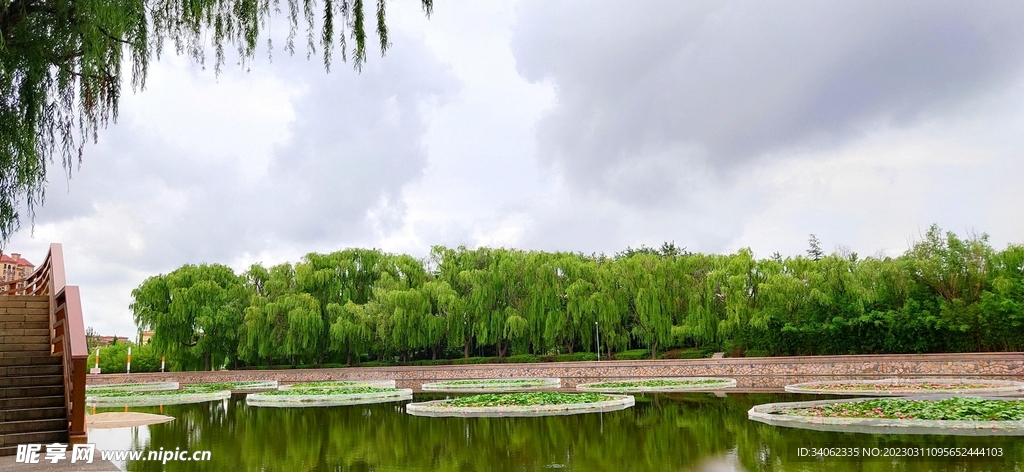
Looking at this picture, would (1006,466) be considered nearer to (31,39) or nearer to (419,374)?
(31,39)

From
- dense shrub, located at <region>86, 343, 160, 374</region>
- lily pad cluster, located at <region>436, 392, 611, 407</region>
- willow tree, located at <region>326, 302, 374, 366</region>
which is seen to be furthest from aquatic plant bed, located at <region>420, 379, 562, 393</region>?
dense shrub, located at <region>86, 343, 160, 374</region>

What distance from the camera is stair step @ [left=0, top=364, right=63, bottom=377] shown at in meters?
7.34

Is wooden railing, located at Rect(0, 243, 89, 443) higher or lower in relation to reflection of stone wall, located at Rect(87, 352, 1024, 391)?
higher

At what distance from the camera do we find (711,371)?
23.1 metres

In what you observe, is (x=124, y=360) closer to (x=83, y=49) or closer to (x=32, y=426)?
(x=32, y=426)

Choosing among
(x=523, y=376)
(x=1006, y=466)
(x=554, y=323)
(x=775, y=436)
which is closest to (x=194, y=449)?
(x=775, y=436)

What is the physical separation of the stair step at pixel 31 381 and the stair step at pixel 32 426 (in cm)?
63

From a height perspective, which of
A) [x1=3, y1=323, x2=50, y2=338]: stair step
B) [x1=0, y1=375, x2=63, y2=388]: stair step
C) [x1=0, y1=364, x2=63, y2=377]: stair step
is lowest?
[x1=0, y1=375, x2=63, y2=388]: stair step

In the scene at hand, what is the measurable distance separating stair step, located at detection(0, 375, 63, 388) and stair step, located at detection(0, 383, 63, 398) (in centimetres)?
11

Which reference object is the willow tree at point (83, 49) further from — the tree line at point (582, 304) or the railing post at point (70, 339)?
the tree line at point (582, 304)

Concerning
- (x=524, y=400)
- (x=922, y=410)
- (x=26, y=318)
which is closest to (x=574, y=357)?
(x=524, y=400)

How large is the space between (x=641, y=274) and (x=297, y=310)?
13638 mm

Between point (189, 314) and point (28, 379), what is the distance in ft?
75.6

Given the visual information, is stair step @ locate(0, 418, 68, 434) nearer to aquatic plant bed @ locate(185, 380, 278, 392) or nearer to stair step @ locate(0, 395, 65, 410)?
stair step @ locate(0, 395, 65, 410)
